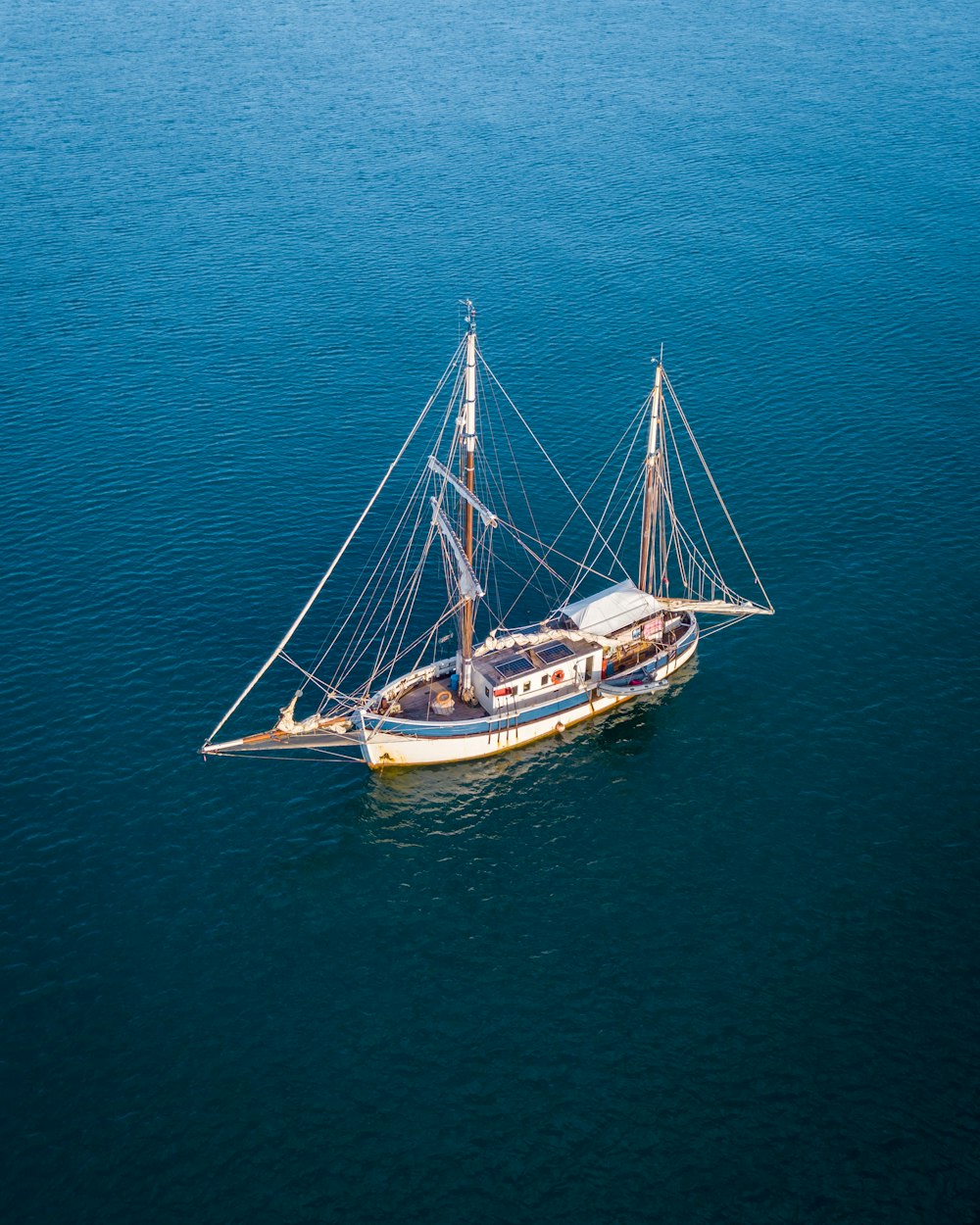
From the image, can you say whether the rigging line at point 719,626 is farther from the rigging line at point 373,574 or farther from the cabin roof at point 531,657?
the rigging line at point 373,574

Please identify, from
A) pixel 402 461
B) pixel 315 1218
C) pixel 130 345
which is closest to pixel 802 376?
pixel 402 461

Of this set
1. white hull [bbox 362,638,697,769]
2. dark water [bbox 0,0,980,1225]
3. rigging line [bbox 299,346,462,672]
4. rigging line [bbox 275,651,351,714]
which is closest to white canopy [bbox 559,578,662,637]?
white hull [bbox 362,638,697,769]

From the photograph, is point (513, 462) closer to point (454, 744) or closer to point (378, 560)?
point (378, 560)

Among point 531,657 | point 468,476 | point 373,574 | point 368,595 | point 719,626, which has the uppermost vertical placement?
point 468,476

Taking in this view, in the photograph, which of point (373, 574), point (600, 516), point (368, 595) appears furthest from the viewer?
point (600, 516)

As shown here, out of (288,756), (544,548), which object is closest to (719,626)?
(544,548)

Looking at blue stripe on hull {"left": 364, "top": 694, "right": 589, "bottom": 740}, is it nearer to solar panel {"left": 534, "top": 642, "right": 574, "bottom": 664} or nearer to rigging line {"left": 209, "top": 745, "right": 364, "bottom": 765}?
solar panel {"left": 534, "top": 642, "right": 574, "bottom": 664}

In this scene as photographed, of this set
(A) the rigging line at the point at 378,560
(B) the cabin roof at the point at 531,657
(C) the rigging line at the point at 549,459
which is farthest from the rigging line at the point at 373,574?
(B) the cabin roof at the point at 531,657

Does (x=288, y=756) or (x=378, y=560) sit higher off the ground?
(x=378, y=560)
